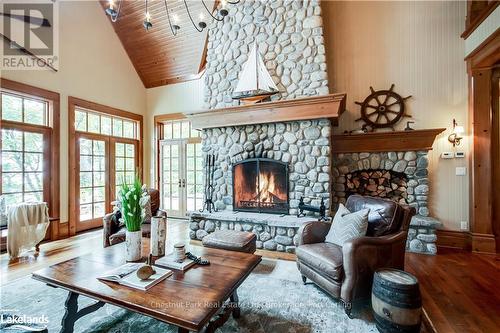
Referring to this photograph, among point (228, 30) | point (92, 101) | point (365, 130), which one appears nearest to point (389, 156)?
point (365, 130)

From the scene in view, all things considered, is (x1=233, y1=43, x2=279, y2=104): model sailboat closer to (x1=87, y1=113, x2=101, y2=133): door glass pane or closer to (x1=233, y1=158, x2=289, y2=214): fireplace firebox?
(x1=233, y1=158, x2=289, y2=214): fireplace firebox

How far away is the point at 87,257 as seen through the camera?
206 centimetres

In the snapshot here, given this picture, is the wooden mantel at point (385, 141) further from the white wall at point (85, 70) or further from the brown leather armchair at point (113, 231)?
the white wall at point (85, 70)

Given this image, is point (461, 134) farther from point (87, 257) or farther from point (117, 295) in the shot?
point (87, 257)

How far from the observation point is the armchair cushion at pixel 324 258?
212 centimetres

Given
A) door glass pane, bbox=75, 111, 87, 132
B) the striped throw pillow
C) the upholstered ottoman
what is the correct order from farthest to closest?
door glass pane, bbox=75, 111, 87, 132
the upholstered ottoman
the striped throw pillow

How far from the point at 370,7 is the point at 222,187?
4178 millimetres

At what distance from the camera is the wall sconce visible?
12.1 ft

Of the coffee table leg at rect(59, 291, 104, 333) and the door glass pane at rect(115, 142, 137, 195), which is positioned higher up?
the door glass pane at rect(115, 142, 137, 195)

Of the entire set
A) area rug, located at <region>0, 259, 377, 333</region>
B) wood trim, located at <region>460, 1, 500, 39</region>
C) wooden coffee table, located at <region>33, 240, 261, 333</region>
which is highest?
wood trim, located at <region>460, 1, 500, 39</region>

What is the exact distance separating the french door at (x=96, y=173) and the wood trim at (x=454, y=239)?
580 centimetres

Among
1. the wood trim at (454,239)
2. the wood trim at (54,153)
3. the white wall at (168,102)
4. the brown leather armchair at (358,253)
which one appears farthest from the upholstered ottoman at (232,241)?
the white wall at (168,102)

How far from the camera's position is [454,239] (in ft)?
12.3

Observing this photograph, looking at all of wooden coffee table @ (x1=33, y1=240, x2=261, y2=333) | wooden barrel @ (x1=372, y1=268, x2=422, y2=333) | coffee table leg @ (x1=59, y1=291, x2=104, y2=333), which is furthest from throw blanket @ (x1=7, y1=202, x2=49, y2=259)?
wooden barrel @ (x1=372, y1=268, x2=422, y2=333)
